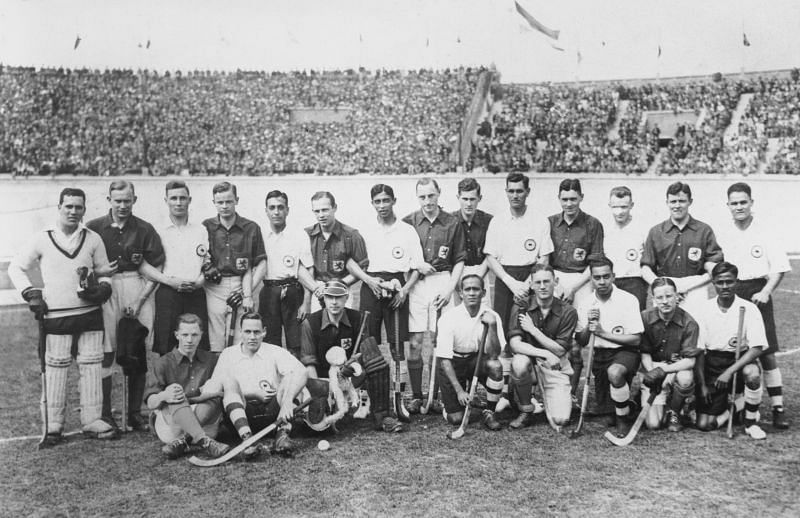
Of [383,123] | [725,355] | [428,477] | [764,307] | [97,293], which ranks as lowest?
[428,477]

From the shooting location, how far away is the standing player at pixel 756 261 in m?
5.47

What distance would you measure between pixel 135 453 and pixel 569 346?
134 inches

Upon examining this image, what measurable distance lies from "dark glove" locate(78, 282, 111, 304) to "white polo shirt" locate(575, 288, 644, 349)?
148 inches

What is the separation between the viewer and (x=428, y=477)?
440 cm

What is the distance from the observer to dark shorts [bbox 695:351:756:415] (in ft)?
17.4

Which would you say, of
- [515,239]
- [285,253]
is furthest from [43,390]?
[515,239]

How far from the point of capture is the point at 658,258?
5.88 m

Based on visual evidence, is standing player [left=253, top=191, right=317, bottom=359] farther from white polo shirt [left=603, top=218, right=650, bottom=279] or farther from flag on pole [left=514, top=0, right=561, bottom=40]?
flag on pole [left=514, top=0, right=561, bottom=40]

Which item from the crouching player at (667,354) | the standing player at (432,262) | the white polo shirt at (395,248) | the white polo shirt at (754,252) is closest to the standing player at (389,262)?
the white polo shirt at (395,248)

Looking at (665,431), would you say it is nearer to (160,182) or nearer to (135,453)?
(135,453)

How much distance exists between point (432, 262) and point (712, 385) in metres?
2.48

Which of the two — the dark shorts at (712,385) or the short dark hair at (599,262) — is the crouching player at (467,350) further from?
the dark shorts at (712,385)

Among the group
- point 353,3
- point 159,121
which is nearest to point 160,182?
point 159,121

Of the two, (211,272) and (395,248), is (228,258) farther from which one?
(395,248)
